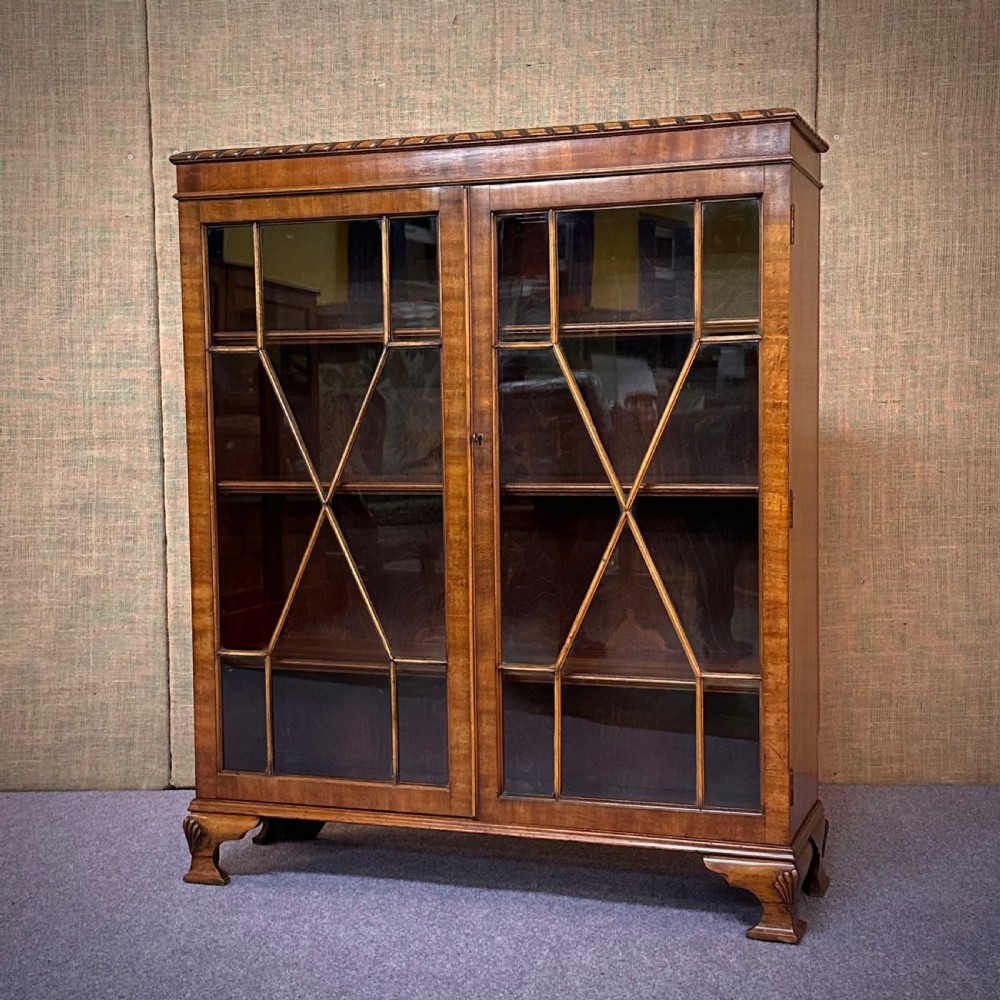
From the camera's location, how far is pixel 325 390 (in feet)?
7.25

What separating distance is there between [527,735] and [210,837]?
669mm

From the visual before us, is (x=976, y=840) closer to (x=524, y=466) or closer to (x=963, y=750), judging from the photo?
(x=963, y=750)

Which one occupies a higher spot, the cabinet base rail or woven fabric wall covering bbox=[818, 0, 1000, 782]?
woven fabric wall covering bbox=[818, 0, 1000, 782]

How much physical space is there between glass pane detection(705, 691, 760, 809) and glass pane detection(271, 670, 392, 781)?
23.2 inches

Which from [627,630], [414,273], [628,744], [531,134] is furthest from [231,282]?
[628,744]

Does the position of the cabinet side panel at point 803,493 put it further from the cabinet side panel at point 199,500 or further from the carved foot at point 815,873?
the cabinet side panel at point 199,500

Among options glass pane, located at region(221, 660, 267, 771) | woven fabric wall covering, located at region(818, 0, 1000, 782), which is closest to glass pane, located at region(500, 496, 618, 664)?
glass pane, located at region(221, 660, 267, 771)

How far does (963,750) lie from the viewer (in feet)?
9.09

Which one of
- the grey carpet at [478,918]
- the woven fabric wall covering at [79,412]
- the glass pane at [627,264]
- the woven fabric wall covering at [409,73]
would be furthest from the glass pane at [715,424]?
the woven fabric wall covering at [79,412]

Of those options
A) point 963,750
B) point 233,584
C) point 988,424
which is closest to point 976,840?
point 963,750

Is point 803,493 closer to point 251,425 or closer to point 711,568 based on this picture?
point 711,568

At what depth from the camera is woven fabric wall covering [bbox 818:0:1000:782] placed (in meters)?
2.66

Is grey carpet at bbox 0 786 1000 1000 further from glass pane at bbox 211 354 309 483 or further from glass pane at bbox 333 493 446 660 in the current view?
glass pane at bbox 211 354 309 483

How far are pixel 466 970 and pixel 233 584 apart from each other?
0.84 m
